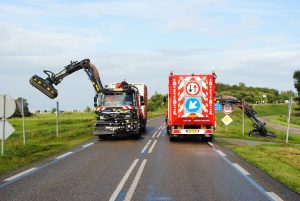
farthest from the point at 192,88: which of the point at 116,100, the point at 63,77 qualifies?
the point at 63,77

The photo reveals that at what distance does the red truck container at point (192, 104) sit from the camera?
21641mm

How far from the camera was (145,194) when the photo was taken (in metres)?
8.42

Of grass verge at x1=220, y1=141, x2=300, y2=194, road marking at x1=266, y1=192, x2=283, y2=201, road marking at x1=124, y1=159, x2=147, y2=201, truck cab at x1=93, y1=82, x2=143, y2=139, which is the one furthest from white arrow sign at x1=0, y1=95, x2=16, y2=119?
road marking at x1=266, y1=192, x2=283, y2=201

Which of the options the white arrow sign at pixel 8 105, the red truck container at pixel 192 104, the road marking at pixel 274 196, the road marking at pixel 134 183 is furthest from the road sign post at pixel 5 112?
the road marking at pixel 274 196

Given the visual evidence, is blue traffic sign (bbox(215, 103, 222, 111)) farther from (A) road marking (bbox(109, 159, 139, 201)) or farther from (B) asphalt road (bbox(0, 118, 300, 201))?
(A) road marking (bbox(109, 159, 139, 201))

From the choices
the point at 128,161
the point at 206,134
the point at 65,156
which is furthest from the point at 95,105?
the point at 128,161

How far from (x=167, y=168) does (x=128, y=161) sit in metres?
2.00

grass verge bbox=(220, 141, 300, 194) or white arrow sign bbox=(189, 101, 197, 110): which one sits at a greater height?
white arrow sign bbox=(189, 101, 197, 110)

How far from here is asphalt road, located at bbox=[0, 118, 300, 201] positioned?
830 cm

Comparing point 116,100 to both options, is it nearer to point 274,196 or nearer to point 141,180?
point 141,180

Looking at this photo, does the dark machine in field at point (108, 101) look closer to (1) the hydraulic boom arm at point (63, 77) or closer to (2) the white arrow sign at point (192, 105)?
(1) the hydraulic boom arm at point (63, 77)

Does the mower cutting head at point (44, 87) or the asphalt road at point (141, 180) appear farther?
the mower cutting head at point (44, 87)

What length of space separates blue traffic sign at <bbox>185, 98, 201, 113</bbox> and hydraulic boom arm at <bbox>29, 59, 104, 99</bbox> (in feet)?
18.4

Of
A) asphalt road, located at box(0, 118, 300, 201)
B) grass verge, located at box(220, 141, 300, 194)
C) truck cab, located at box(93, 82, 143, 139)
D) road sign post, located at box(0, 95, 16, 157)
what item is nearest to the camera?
asphalt road, located at box(0, 118, 300, 201)
